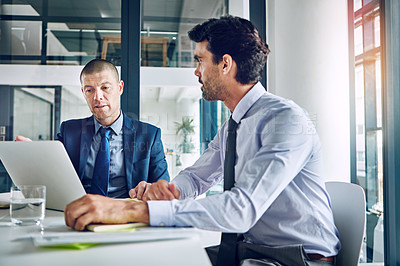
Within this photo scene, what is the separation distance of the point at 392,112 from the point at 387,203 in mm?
618

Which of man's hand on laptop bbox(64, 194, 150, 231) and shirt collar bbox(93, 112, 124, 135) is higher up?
shirt collar bbox(93, 112, 124, 135)

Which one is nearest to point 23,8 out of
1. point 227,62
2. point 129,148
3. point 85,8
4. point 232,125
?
point 85,8

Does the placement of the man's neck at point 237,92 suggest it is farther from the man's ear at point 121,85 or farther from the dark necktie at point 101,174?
the man's ear at point 121,85

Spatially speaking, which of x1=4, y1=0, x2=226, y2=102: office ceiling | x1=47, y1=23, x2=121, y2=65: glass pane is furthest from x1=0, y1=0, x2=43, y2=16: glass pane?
x1=47, y1=23, x2=121, y2=65: glass pane

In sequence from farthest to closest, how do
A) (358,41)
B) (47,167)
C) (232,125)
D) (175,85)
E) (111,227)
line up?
(175,85)
(358,41)
(232,125)
(47,167)
(111,227)

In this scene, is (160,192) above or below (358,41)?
below

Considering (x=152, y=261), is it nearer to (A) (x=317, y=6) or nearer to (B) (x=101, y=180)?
(B) (x=101, y=180)

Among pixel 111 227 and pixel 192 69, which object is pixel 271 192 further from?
pixel 192 69

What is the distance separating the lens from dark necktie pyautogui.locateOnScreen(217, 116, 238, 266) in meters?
1.39

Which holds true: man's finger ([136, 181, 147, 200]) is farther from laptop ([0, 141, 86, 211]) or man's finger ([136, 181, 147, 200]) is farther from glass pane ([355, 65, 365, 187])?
glass pane ([355, 65, 365, 187])

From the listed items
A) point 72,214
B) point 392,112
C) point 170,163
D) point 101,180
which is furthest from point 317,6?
point 72,214

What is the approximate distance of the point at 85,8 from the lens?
117 inches

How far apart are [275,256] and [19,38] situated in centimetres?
264

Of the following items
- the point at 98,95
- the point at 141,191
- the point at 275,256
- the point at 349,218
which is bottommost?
the point at 275,256
